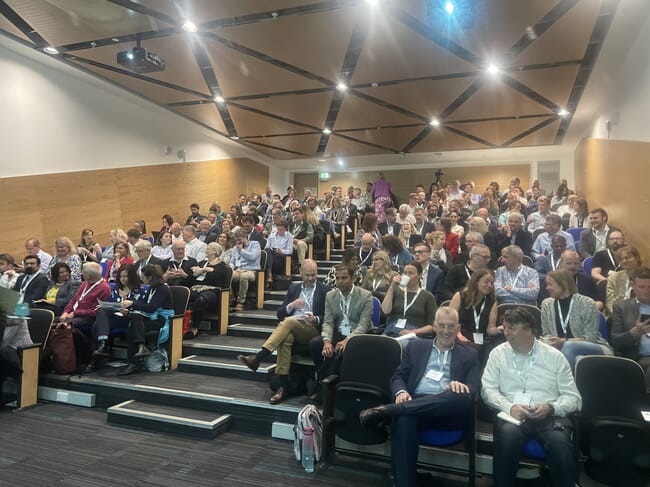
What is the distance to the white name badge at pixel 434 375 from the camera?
2.67 meters

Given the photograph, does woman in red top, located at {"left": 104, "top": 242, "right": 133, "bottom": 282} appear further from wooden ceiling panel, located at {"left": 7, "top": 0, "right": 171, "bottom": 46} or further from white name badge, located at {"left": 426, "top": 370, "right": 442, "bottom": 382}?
white name badge, located at {"left": 426, "top": 370, "right": 442, "bottom": 382}

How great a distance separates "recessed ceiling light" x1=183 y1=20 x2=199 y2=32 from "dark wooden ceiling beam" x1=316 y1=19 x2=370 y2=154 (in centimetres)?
185

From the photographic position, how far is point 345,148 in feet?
35.5

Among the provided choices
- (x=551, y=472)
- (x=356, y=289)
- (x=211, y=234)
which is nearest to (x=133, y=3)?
(x=211, y=234)

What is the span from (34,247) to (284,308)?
3.90 meters

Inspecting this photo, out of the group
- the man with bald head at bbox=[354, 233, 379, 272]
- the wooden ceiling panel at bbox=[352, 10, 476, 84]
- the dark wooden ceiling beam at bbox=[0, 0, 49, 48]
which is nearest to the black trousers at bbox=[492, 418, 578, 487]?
the man with bald head at bbox=[354, 233, 379, 272]

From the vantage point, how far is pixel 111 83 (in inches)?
288

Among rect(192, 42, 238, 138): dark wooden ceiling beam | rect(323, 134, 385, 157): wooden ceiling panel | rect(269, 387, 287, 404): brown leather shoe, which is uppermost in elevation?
rect(192, 42, 238, 138): dark wooden ceiling beam

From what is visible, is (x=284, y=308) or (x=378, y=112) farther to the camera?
(x=378, y=112)

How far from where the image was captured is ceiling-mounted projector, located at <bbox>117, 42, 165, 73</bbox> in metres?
5.50

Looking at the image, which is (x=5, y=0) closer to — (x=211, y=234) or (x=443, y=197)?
(x=211, y=234)

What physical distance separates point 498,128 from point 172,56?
19.3ft

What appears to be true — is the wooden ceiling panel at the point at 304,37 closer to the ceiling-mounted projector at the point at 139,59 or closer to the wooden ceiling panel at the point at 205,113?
the ceiling-mounted projector at the point at 139,59

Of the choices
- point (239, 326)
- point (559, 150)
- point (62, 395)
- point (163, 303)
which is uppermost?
point (559, 150)
